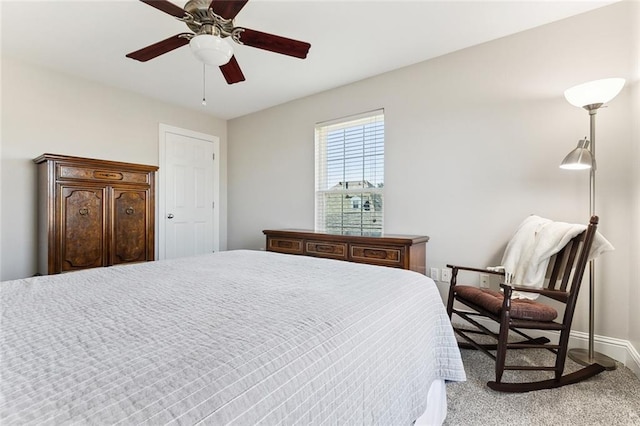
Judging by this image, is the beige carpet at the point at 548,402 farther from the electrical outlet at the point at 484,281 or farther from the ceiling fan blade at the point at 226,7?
the ceiling fan blade at the point at 226,7

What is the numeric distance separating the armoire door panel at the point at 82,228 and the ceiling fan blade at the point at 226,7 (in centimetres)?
223

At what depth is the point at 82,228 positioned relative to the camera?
277 centimetres

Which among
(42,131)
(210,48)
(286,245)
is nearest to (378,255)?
(286,245)

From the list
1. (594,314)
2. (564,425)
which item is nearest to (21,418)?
(564,425)

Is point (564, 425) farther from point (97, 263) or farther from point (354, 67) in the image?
point (97, 263)

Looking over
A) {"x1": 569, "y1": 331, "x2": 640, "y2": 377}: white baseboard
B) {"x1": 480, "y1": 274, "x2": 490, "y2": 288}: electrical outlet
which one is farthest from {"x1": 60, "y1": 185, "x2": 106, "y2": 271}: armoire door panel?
{"x1": 569, "y1": 331, "x2": 640, "y2": 377}: white baseboard

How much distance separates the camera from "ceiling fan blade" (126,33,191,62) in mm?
1760

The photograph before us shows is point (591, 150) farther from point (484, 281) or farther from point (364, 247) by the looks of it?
point (364, 247)

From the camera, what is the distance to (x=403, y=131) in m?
2.98

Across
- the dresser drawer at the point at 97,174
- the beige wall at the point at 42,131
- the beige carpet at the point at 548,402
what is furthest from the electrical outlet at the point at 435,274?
the beige wall at the point at 42,131

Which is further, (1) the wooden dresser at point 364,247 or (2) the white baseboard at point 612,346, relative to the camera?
(1) the wooden dresser at point 364,247

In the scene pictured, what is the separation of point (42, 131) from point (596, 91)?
181 inches

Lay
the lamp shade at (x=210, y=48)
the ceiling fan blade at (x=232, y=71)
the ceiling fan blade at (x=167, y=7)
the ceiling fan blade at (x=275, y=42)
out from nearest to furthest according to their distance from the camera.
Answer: the ceiling fan blade at (x=167, y=7) → the lamp shade at (x=210, y=48) → the ceiling fan blade at (x=275, y=42) → the ceiling fan blade at (x=232, y=71)

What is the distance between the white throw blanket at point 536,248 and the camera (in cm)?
180
